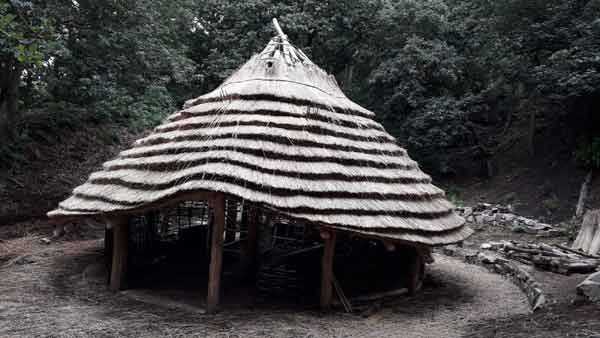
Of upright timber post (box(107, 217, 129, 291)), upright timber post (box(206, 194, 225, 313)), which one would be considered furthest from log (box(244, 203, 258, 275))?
upright timber post (box(206, 194, 225, 313))

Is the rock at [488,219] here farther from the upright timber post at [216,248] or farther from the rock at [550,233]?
the upright timber post at [216,248]

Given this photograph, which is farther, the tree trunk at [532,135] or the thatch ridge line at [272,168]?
the tree trunk at [532,135]

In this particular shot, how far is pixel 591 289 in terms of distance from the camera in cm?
622

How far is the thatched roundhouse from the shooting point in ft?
21.9

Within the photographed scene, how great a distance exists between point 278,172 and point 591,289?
177 inches

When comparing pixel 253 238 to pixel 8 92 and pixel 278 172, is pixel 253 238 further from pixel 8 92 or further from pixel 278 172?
pixel 8 92

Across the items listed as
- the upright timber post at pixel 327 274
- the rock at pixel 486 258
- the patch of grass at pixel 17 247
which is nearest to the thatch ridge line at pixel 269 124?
the upright timber post at pixel 327 274

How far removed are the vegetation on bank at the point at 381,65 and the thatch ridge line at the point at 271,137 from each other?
4718 mm

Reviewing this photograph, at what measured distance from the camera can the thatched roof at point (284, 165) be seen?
670 cm

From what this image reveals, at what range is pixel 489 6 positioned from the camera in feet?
66.1

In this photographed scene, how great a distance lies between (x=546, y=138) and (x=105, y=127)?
18415mm

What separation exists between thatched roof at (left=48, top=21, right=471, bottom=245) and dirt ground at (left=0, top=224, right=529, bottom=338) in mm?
1192

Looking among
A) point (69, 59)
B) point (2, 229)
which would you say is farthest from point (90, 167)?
point (69, 59)

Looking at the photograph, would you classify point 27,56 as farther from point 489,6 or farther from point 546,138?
point 546,138
